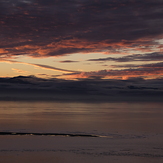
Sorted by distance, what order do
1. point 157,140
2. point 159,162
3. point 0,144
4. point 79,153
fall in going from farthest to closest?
1. point 157,140
2. point 0,144
3. point 79,153
4. point 159,162

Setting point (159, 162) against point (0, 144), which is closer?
point (159, 162)

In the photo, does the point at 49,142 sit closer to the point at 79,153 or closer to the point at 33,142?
the point at 33,142

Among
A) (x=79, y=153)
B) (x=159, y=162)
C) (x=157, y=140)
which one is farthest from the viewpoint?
(x=157, y=140)

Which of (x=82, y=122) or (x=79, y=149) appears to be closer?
(x=79, y=149)

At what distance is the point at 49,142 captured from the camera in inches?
1118

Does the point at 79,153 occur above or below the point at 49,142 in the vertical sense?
below

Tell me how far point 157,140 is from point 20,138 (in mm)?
13475

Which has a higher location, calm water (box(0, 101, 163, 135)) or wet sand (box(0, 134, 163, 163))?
calm water (box(0, 101, 163, 135))

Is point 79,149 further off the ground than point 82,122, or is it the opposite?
point 82,122

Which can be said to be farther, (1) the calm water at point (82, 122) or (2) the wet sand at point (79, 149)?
(1) the calm water at point (82, 122)

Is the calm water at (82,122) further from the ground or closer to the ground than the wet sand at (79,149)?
further from the ground

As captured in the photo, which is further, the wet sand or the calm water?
the calm water

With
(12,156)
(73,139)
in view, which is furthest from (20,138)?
(12,156)

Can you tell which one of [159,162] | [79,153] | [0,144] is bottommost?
[159,162]
